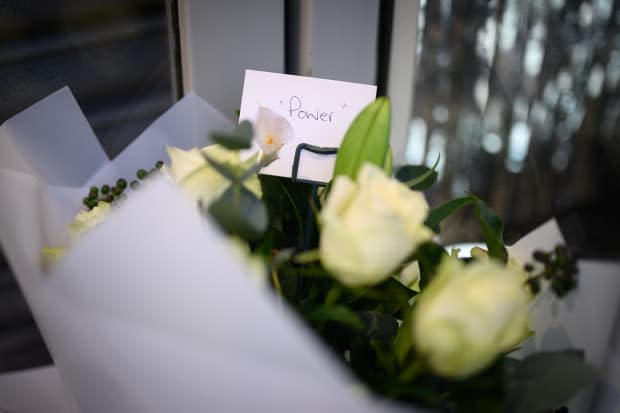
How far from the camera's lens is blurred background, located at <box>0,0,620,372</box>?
70cm

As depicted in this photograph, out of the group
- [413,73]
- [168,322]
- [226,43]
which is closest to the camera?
[168,322]

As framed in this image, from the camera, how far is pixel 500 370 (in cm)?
41

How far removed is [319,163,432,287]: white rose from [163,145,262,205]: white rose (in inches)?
3.5

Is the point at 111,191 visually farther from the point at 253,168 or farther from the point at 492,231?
the point at 492,231

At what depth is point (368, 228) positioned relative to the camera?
343 millimetres

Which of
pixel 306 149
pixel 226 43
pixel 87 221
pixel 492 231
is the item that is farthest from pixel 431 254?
pixel 226 43

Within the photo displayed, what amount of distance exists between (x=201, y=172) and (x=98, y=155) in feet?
0.95

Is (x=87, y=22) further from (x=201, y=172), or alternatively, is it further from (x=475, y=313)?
(x=475, y=313)

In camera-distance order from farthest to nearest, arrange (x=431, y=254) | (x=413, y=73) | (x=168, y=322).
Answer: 1. (x=413, y=73)
2. (x=431, y=254)
3. (x=168, y=322)

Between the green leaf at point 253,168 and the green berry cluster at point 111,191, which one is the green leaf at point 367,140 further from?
the green berry cluster at point 111,191

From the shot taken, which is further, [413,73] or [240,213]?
[413,73]

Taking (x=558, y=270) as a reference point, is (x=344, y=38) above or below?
above

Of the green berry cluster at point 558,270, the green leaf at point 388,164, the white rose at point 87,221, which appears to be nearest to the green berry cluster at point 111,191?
the white rose at point 87,221

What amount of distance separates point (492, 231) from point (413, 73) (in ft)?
1.53
